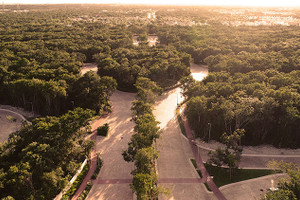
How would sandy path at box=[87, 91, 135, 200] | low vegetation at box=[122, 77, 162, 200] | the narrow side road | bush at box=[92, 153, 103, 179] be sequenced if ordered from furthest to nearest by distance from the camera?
1. bush at box=[92, 153, 103, 179]
2. the narrow side road
3. sandy path at box=[87, 91, 135, 200]
4. low vegetation at box=[122, 77, 162, 200]

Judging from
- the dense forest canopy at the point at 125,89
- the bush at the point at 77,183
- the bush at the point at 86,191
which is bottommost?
the bush at the point at 86,191

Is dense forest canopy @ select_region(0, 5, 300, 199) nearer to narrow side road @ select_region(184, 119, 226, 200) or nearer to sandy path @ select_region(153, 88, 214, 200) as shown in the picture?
narrow side road @ select_region(184, 119, 226, 200)

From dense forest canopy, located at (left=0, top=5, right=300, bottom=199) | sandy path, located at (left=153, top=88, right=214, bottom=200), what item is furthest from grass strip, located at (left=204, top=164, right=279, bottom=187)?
dense forest canopy, located at (left=0, top=5, right=300, bottom=199)

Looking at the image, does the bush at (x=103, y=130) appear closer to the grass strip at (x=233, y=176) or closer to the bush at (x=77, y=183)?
the bush at (x=77, y=183)

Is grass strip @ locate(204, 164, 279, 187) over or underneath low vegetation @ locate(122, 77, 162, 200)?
underneath

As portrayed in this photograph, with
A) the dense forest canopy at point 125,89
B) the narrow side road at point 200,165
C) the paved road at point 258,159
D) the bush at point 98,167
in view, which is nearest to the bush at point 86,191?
the bush at point 98,167

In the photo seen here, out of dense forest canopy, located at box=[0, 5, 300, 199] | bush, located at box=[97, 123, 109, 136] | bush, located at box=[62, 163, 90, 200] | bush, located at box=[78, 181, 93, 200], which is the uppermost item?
dense forest canopy, located at box=[0, 5, 300, 199]

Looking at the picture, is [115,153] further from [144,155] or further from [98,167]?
[144,155]
